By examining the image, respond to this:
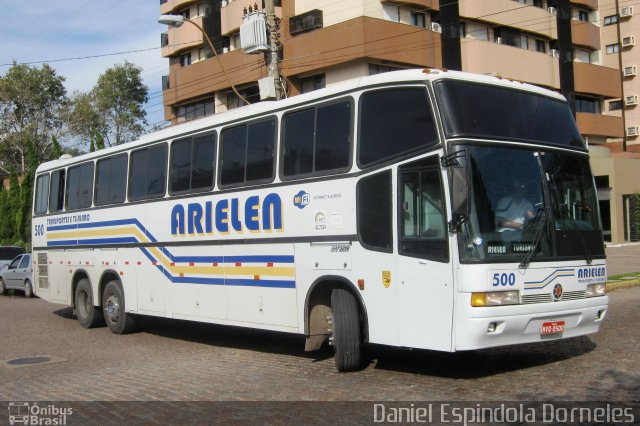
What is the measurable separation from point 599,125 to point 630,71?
8676mm

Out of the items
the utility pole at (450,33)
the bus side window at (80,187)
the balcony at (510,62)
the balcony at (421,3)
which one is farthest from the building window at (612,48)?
the bus side window at (80,187)

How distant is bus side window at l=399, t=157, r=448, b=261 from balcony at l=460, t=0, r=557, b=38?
28.9m

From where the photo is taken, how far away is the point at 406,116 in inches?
328

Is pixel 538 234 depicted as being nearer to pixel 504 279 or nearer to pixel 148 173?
pixel 504 279

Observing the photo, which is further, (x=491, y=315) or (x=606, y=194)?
(x=606, y=194)

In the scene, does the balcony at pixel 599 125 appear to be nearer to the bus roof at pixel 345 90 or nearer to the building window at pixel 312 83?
the building window at pixel 312 83

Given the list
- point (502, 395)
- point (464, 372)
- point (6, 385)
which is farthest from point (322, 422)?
point (6, 385)

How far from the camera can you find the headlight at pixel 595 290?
843 centimetres

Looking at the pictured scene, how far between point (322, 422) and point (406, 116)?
146 inches

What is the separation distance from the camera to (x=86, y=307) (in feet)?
50.2

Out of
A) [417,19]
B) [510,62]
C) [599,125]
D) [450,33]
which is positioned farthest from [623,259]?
[599,125]

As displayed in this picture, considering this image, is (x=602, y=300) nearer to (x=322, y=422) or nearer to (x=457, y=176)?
(x=457, y=176)

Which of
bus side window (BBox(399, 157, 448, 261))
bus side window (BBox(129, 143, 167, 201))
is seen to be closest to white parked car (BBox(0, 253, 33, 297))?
bus side window (BBox(129, 143, 167, 201))

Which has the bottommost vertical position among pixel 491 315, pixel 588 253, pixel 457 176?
pixel 491 315
